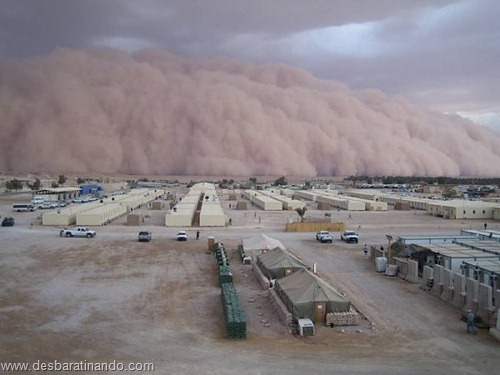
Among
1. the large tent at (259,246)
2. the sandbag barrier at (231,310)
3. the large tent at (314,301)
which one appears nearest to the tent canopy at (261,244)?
the large tent at (259,246)

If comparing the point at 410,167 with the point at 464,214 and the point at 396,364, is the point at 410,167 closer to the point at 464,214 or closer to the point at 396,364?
the point at 464,214

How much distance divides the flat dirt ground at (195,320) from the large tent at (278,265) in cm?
46

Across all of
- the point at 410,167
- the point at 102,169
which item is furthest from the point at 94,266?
the point at 410,167

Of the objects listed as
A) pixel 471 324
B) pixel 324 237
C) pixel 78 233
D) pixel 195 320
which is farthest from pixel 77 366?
pixel 78 233

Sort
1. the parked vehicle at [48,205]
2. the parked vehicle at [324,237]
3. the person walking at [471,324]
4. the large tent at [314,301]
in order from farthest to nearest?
the parked vehicle at [48,205], the parked vehicle at [324,237], the large tent at [314,301], the person walking at [471,324]

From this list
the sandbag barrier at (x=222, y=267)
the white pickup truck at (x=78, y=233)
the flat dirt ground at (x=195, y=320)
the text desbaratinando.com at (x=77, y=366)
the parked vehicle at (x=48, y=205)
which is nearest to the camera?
the text desbaratinando.com at (x=77, y=366)

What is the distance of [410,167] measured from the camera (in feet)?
296

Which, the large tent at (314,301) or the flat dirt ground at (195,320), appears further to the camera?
the large tent at (314,301)

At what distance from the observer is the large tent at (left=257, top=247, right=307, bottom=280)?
12.0m

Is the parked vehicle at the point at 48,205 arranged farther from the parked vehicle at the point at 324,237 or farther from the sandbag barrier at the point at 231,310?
the sandbag barrier at the point at 231,310

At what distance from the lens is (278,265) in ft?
40.1

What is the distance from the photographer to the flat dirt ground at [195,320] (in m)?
7.45

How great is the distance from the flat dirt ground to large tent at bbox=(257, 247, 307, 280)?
460mm

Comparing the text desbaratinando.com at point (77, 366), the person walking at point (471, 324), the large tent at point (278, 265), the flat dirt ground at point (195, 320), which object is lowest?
the text desbaratinando.com at point (77, 366)
